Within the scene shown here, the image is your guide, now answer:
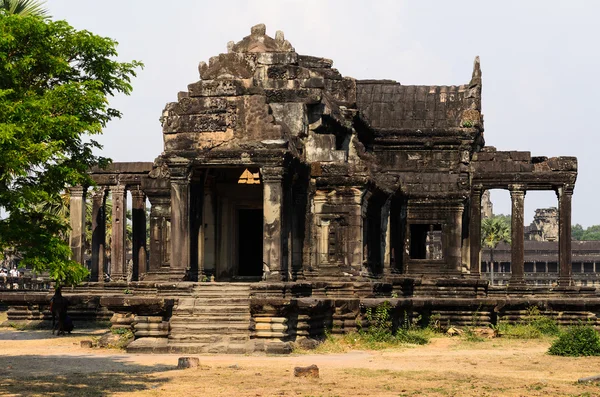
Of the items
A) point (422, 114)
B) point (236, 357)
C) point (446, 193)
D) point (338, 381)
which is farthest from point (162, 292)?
point (422, 114)

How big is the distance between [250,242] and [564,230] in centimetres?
1221

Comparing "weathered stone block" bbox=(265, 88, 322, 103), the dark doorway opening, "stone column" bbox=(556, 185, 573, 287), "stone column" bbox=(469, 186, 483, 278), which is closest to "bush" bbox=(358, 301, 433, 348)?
the dark doorway opening

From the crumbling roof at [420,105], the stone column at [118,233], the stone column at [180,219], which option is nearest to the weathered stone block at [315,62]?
the crumbling roof at [420,105]

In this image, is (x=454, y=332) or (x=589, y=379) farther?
(x=454, y=332)

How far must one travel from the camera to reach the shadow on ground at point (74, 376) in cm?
1636

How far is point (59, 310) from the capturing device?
29.6m

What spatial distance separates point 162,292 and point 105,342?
1620 mm

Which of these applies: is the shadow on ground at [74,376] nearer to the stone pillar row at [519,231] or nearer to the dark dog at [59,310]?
the dark dog at [59,310]

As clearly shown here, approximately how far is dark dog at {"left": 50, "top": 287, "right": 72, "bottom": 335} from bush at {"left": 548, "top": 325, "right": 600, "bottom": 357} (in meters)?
12.8

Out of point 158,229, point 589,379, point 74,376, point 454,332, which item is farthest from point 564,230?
point 74,376

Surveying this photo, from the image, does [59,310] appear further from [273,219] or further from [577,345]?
[577,345]

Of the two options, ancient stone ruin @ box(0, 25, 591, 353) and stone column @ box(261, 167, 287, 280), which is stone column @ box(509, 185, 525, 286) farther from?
stone column @ box(261, 167, 287, 280)

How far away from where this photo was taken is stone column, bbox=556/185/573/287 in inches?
1369

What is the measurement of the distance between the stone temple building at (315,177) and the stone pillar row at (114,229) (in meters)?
0.28
